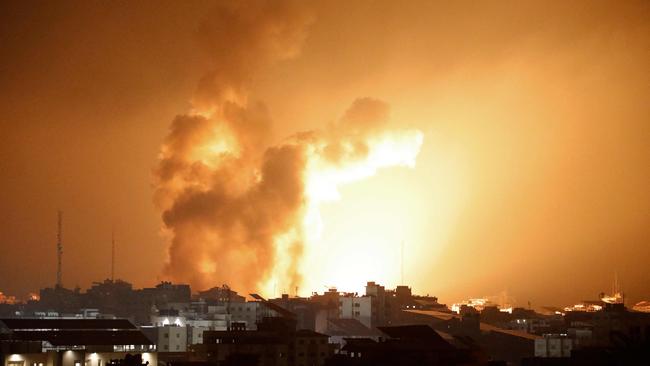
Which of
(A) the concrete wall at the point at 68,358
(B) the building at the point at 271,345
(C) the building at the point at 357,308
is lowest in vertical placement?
(A) the concrete wall at the point at 68,358

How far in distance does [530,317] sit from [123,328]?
3393cm

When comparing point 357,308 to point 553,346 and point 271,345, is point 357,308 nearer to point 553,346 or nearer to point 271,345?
point 553,346

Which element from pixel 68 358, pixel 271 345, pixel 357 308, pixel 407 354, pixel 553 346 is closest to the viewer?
pixel 407 354

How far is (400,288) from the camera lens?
248 ft

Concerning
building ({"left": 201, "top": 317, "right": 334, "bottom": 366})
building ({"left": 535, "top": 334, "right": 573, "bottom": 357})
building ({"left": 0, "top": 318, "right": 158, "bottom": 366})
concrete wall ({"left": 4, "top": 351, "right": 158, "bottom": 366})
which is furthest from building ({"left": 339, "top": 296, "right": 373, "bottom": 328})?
concrete wall ({"left": 4, "top": 351, "right": 158, "bottom": 366})

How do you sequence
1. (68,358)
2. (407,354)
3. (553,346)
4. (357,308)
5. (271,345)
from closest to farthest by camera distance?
(407,354) → (68,358) → (271,345) → (553,346) → (357,308)

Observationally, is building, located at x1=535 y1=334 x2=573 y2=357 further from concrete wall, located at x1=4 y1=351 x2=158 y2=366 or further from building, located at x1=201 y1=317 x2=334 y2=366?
concrete wall, located at x1=4 y1=351 x2=158 y2=366

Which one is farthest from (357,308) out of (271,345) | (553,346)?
(271,345)

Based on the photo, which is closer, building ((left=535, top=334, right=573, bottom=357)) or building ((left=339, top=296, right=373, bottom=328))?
building ((left=535, top=334, right=573, bottom=357))

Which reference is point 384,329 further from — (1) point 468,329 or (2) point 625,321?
(2) point 625,321

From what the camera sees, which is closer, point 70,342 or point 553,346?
point 70,342

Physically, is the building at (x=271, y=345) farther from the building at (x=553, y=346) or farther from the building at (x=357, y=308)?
the building at (x=357, y=308)

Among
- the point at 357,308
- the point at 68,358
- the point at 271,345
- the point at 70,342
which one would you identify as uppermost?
the point at 357,308

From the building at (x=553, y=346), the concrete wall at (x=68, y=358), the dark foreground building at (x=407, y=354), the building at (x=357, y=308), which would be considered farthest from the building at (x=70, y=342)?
the building at (x=357, y=308)
